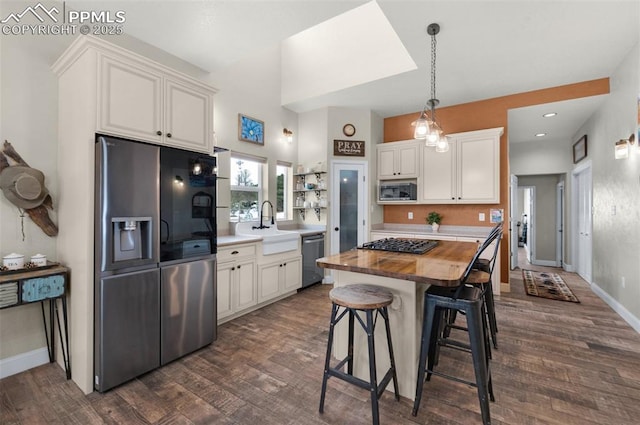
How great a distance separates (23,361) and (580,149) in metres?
7.61

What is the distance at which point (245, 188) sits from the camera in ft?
13.6

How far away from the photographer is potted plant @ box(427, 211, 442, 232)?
4.57m

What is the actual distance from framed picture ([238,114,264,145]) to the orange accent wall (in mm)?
2437

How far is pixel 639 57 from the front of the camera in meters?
2.84

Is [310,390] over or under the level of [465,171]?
under

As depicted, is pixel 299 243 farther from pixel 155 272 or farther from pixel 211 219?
pixel 155 272

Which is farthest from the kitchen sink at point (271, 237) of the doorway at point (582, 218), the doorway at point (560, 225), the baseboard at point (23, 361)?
the doorway at point (560, 225)

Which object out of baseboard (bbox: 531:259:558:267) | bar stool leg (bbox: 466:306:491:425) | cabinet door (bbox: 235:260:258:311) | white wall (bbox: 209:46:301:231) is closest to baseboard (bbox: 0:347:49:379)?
cabinet door (bbox: 235:260:258:311)

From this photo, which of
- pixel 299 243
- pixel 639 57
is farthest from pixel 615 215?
pixel 299 243

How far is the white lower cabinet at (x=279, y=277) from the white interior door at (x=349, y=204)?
0.94 m

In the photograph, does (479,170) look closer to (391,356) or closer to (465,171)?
(465,171)

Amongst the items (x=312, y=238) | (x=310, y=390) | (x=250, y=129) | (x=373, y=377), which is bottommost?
(x=310, y=390)

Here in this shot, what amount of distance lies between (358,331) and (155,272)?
5.21 feet

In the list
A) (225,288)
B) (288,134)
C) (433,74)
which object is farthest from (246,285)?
(433,74)
